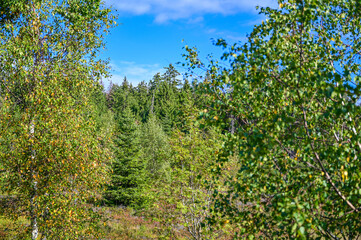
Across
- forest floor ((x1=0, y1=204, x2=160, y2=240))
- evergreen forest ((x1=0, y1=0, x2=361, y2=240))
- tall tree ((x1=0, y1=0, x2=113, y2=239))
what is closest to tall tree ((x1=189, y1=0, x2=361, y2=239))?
evergreen forest ((x1=0, y1=0, x2=361, y2=240))

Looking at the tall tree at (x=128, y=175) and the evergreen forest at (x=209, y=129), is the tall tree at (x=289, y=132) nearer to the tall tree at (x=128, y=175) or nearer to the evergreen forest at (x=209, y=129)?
the evergreen forest at (x=209, y=129)

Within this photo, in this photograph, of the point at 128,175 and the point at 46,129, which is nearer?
the point at 46,129

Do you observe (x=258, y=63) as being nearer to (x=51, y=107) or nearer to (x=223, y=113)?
(x=223, y=113)

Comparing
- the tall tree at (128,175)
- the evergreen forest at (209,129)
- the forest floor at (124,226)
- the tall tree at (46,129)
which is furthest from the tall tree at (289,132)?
the tall tree at (128,175)

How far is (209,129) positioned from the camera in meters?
9.13

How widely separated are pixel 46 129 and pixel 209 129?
17.7ft

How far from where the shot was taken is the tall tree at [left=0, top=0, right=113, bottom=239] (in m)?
8.54

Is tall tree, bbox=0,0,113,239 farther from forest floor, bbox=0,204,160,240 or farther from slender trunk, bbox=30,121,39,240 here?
forest floor, bbox=0,204,160,240

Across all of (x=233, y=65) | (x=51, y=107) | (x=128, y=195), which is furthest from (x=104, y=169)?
(x=128, y=195)

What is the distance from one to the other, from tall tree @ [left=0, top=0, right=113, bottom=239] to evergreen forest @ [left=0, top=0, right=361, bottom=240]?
4cm

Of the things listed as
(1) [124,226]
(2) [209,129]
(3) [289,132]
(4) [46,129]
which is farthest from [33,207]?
(1) [124,226]

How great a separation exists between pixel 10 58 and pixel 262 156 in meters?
8.85

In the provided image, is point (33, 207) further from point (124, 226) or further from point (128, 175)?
point (128, 175)

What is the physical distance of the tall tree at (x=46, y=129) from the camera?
336 inches
